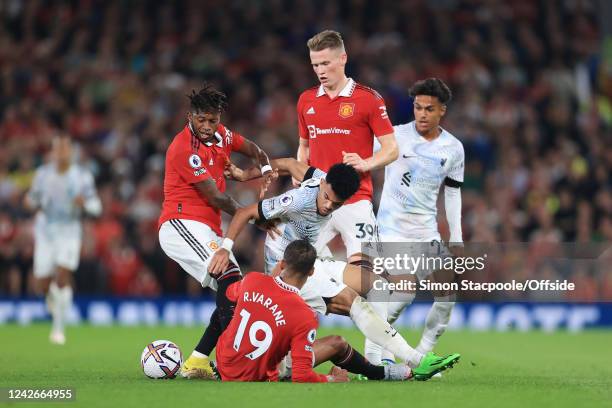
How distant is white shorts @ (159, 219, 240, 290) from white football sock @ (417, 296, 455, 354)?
2.04 meters

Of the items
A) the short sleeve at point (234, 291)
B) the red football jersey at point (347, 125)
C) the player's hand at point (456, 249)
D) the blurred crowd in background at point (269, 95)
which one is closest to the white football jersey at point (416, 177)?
the player's hand at point (456, 249)

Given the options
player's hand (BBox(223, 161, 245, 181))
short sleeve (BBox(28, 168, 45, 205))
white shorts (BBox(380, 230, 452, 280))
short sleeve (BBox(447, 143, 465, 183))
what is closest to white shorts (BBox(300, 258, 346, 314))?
player's hand (BBox(223, 161, 245, 181))

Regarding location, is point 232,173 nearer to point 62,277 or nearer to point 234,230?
point 234,230

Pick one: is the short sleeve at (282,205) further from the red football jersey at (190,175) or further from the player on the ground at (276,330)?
the red football jersey at (190,175)

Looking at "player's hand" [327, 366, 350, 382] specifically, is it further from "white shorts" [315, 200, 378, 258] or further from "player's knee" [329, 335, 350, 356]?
"white shorts" [315, 200, 378, 258]

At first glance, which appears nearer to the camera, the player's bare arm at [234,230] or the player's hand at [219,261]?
the player's bare arm at [234,230]

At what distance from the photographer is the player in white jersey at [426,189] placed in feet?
35.2

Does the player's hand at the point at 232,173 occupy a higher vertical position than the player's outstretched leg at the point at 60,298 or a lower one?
higher

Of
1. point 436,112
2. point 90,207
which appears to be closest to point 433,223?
point 436,112

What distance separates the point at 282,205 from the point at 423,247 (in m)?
2.14

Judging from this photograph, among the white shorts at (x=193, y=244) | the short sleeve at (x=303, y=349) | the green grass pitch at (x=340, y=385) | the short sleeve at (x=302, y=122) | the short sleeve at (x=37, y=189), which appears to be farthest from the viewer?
the short sleeve at (x=37, y=189)

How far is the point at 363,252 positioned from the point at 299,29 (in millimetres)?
12878

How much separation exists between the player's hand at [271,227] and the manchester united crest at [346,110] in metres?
1.11

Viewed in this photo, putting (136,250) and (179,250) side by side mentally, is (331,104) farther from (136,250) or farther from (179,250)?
(136,250)
